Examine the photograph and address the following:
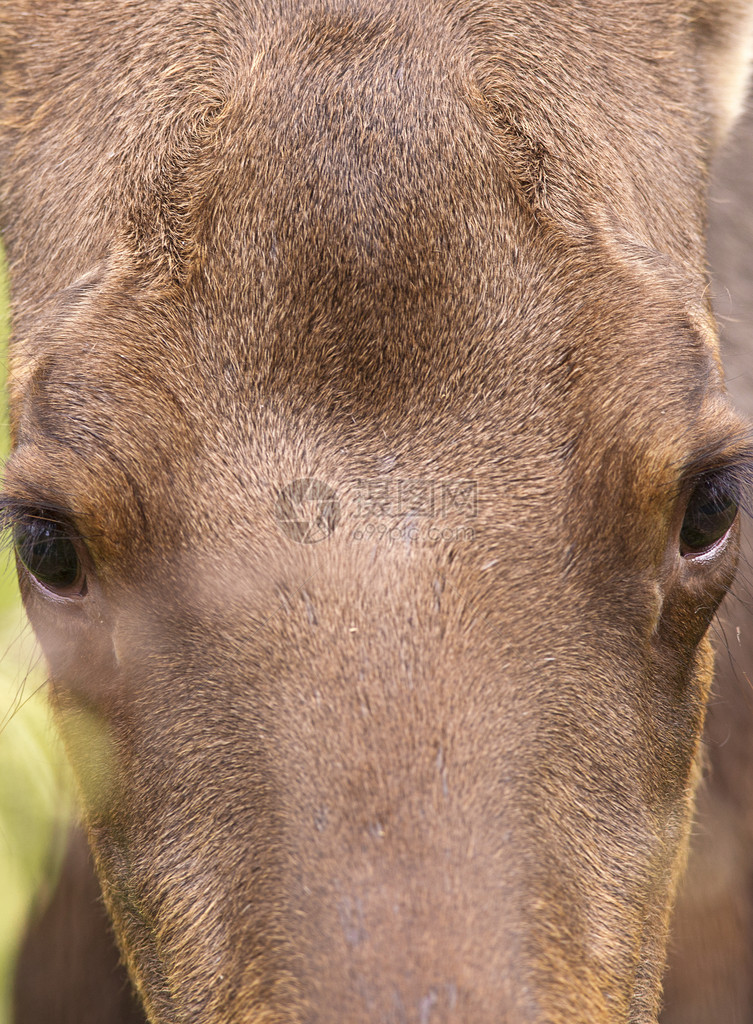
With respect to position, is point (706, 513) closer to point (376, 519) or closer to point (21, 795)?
point (376, 519)

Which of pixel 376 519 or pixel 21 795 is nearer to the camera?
pixel 376 519

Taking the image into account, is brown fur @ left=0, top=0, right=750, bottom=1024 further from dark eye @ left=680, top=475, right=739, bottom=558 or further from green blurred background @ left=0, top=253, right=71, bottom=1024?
green blurred background @ left=0, top=253, right=71, bottom=1024

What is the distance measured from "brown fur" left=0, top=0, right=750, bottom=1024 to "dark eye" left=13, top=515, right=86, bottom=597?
66 millimetres

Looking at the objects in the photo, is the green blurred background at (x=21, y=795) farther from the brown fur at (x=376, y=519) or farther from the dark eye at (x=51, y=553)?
the brown fur at (x=376, y=519)

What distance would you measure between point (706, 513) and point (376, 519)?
113 centimetres

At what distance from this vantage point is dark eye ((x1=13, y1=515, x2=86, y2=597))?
12.6 feet

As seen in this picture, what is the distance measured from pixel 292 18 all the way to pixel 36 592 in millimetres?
2038

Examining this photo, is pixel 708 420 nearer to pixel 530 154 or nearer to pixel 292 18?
pixel 530 154

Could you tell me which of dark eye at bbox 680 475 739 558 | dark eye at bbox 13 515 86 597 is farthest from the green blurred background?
dark eye at bbox 680 475 739 558

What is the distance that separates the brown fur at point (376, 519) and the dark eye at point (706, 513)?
11cm

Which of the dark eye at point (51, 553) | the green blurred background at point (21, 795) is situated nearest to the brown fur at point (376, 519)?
the dark eye at point (51, 553)

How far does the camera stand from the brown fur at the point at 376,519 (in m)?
3.20

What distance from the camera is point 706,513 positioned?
3902 mm

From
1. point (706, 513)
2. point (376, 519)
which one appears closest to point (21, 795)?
point (376, 519)
